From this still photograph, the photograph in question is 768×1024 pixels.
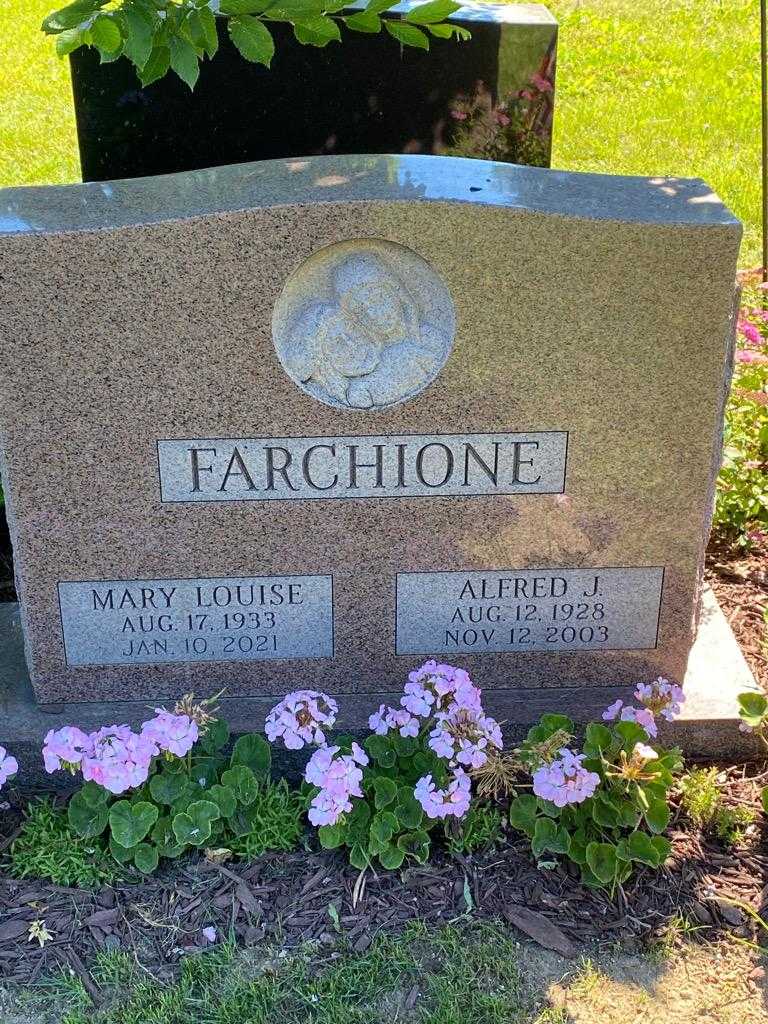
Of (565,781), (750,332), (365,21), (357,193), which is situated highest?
(365,21)

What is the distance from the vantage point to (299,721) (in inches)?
125

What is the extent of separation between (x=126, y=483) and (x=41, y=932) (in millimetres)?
1138

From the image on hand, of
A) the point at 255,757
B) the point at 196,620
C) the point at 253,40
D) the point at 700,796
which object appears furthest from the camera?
the point at 196,620

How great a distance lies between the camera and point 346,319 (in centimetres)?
310

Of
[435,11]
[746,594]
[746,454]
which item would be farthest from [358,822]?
[746,454]

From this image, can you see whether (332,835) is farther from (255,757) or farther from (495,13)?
(495,13)

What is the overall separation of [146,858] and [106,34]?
1990 millimetres

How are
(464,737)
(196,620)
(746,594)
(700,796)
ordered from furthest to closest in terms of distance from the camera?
(746,594) → (196,620) → (700,796) → (464,737)

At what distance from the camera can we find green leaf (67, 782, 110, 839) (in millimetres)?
3123

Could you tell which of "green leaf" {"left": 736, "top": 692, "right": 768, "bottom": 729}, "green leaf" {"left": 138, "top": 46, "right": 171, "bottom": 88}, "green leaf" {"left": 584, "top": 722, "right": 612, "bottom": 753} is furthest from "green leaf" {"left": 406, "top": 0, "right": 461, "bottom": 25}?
"green leaf" {"left": 736, "top": 692, "right": 768, "bottom": 729}

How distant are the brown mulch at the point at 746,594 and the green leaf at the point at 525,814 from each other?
3.61 feet

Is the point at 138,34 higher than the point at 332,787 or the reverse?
higher

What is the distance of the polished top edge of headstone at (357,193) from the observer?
2988 mm

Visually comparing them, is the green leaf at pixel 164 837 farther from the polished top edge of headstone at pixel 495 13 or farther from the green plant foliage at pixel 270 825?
the polished top edge of headstone at pixel 495 13
